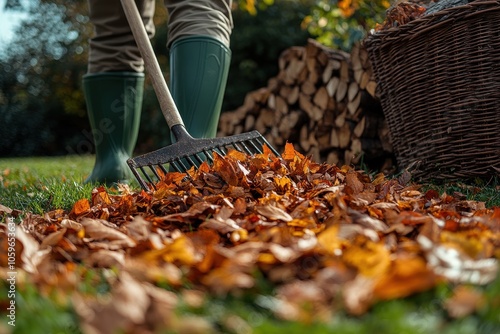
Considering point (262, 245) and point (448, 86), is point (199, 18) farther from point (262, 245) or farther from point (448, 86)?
point (262, 245)

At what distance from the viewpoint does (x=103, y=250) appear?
1138mm

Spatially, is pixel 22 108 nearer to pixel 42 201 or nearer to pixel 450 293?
pixel 42 201

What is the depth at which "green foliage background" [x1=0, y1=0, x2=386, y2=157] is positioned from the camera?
783cm

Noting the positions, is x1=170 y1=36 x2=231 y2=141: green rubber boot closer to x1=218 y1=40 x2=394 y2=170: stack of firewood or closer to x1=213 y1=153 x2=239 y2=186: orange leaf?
x1=213 y1=153 x2=239 y2=186: orange leaf

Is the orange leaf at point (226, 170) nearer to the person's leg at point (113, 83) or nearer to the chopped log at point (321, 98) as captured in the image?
the person's leg at point (113, 83)

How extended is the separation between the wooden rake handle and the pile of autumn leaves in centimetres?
32

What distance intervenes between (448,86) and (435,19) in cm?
26

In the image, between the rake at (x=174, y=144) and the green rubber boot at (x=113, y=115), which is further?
the green rubber boot at (x=113, y=115)

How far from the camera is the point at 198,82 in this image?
220 centimetres

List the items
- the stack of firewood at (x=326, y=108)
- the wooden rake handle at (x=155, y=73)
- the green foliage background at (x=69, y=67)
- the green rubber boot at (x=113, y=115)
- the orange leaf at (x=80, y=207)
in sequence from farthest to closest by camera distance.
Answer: the green foliage background at (x=69, y=67) → the stack of firewood at (x=326, y=108) → the green rubber boot at (x=113, y=115) → the wooden rake handle at (x=155, y=73) → the orange leaf at (x=80, y=207)

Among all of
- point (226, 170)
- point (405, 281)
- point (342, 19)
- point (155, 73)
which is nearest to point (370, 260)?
point (405, 281)

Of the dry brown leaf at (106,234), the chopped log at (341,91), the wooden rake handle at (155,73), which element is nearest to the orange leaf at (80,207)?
the dry brown leaf at (106,234)

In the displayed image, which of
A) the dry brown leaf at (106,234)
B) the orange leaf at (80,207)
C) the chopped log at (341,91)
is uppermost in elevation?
the dry brown leaf at (106,234)

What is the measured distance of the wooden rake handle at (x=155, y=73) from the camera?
203cm
